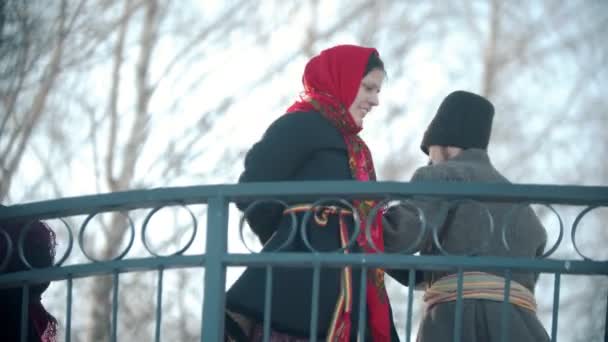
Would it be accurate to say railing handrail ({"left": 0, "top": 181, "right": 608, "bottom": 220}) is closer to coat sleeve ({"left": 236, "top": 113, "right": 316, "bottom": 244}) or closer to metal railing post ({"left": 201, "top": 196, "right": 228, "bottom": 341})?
metal railing post ({"left": 201, "top": 196, "right": 228, "bottom": 341})

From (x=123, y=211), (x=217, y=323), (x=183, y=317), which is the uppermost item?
(x=123, y=211)

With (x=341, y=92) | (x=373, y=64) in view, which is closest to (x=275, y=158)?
(x=341, y=92)

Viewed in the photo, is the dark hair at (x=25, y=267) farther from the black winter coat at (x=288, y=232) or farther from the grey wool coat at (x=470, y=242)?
the grey wool coat at (x=470, y=242)

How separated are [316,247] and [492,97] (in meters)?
9.59

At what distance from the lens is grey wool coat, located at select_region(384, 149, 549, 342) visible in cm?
534

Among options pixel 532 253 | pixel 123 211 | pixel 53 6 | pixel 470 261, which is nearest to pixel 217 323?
pixel 123 211

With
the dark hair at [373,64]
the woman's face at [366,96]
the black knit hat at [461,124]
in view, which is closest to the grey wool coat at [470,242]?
the black knit hat at [461,124]

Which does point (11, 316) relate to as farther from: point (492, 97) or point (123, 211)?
point (492, 97)

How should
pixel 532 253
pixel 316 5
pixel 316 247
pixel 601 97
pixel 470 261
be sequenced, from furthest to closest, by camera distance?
1. pixel 601 97
2. pixel 316 5
3. pixel 532 253
4. pixel 316 247
5. pixel 470 261

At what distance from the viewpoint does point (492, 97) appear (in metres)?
14.6

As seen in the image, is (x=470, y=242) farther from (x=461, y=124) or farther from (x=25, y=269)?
(x=25, y=269)

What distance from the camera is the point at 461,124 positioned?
5.80 meters

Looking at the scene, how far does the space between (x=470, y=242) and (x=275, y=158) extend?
715 millimetres

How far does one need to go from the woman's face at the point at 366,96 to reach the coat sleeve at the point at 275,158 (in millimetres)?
191
